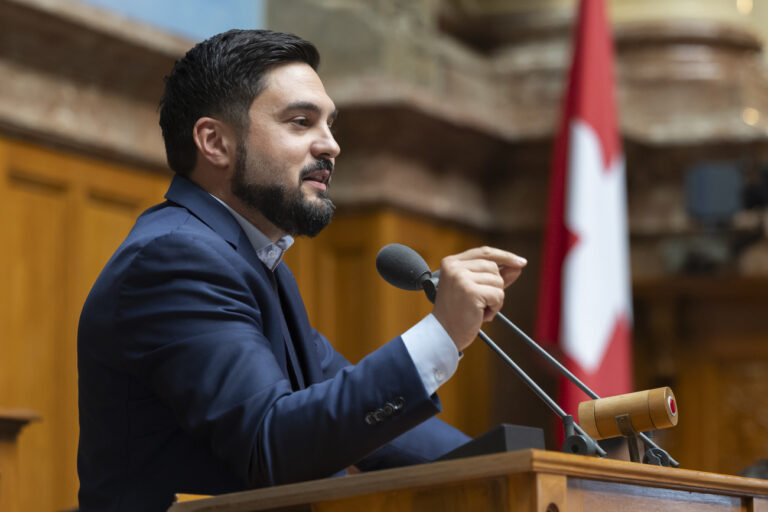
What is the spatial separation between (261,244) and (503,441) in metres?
0.73

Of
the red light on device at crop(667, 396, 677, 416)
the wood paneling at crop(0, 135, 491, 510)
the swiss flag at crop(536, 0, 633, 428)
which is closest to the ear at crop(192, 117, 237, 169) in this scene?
the red light on device at crop(667, 396, 677, 416)

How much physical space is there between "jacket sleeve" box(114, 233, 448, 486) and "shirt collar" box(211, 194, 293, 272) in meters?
0.23

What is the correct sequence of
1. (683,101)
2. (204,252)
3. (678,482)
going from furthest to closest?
1. (683,101)
2. (204,252)
3. (678,482)

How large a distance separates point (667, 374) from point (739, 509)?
17.1 feet

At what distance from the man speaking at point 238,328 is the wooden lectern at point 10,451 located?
108cm

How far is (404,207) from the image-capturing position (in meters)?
6.05

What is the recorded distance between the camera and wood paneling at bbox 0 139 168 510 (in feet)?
14.7

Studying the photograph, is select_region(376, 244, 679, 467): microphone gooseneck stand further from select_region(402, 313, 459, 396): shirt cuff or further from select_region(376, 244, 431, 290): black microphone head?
select_region(402, 313, 459, 396): shirt cuff

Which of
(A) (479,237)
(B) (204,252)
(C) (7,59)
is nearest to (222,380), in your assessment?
(B) (204,252)

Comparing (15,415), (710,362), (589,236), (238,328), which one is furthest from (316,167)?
(710,362)

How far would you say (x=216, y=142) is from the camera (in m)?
2.07

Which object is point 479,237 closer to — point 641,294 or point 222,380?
point 641,294

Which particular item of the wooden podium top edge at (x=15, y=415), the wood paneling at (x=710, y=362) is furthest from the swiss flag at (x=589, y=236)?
the wooden podium top edge at (x=15, y=415)

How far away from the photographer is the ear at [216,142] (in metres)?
2.06
